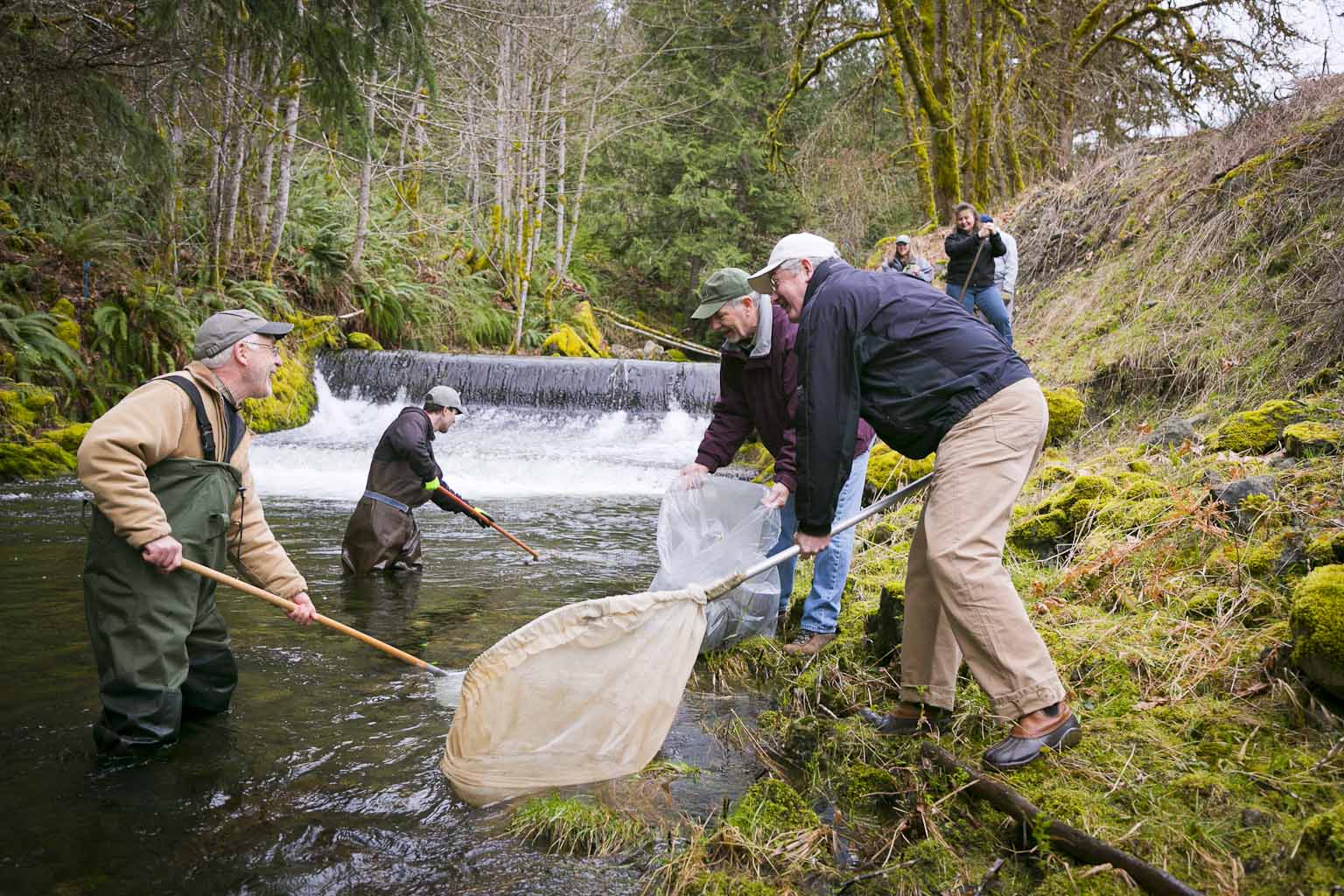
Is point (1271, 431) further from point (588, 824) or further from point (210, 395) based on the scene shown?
point (210, 395)

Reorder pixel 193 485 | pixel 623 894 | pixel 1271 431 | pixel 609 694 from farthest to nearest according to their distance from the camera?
1. pixel 1271 431
2. pixel 193 485
3. pixel 609 694
4. pixel 623 894

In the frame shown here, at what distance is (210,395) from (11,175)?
38.5 ft

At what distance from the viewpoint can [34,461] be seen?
9.81 meters

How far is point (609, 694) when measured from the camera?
3223 mm

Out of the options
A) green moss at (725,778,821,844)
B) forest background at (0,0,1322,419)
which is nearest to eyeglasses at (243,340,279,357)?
green moss at (725,778,821,844)

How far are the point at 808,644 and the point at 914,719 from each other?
1.23 metres

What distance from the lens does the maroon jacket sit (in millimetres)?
4641

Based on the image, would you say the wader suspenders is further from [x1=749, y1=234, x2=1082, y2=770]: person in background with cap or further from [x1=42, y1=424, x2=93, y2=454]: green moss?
[x1=42, y1=424, x2=93, y2=454]: green moss

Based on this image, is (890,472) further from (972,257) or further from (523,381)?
(523,381)

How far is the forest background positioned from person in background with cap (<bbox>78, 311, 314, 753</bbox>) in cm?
367

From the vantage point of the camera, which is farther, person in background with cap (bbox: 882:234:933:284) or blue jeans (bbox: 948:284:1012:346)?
person in background with cap (bbox: 882:234:933:284)

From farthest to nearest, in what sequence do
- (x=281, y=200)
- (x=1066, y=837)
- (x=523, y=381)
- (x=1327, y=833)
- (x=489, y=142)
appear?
(x=489, y=142)
(x=523, y=381)
(x=281, y=200)
(x=1066, y=837)
(x=1327, y=833)

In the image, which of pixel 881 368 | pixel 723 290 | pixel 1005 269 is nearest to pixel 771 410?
pixel 723 290

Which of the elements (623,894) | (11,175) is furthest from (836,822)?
(11,175)
